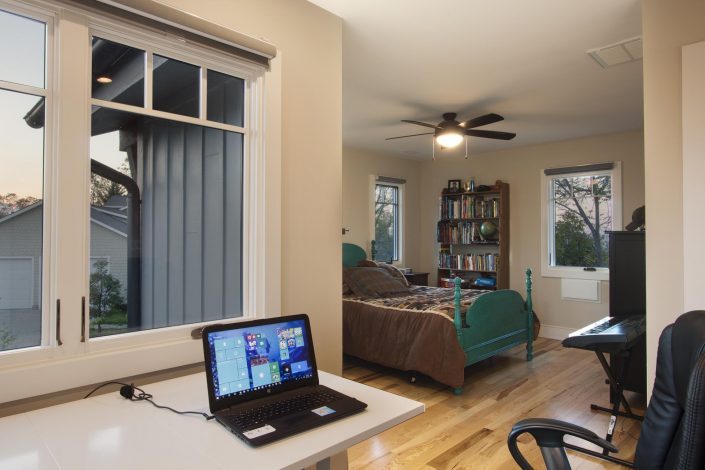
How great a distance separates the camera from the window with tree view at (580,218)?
527cm

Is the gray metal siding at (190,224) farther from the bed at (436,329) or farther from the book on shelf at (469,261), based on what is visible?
the book on shelf at (469,261)

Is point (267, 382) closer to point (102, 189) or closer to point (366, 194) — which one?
point (102, 189)

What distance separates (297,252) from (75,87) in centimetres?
114

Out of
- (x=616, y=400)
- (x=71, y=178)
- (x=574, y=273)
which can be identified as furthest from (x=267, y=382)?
(x=574, y=273)

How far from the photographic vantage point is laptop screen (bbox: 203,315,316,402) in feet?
4.36

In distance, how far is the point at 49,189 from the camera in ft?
4.82

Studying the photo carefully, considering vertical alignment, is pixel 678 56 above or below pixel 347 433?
above

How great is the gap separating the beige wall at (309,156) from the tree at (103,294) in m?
0.72

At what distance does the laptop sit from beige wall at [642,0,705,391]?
66.2 inches

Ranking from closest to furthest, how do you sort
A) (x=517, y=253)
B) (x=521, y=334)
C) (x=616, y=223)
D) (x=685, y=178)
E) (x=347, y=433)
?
(x=347, y=433), (x=685, y=178), (x=521, y=334), (x=616, y=223), (x=517, y=253)

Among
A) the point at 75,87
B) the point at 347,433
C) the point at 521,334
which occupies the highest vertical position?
the point at 75,87

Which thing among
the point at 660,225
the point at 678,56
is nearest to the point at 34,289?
the point at 660,225

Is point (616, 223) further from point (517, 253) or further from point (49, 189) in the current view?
point (49, 189)

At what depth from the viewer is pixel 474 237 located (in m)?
6.05
